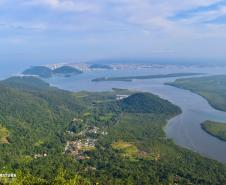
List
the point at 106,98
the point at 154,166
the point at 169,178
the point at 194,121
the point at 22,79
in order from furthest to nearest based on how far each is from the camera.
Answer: the point at 22,79 < the point at 106,98 < the point at 194,121 < the point at 154,166 < the point at 169,178

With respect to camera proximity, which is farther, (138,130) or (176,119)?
(176,119)

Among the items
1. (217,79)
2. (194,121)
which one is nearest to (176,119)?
(194,121)

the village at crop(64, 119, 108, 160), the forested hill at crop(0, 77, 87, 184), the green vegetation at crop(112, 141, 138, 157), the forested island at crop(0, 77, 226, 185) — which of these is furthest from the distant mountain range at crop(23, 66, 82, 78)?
the green vegetation at crop(112, 141, 138, 157)

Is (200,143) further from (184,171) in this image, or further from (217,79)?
(217,79)

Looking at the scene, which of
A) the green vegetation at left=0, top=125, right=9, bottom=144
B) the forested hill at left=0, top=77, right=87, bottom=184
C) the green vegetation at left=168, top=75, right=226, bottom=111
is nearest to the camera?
the forested hill at left=0, top=77, right=87, bottom=184

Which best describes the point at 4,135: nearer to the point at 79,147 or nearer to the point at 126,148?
the point at 79,147

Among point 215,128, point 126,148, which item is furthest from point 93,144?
point 215,128

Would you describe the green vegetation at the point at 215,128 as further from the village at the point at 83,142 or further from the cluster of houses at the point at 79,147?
the cluster of houses at the point at 79,147

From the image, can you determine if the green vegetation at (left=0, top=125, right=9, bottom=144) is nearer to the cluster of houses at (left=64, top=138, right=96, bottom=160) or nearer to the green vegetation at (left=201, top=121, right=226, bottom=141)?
the cluster of houses at (left=64, top=138, right=96, bottom=160)
